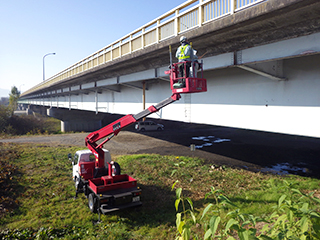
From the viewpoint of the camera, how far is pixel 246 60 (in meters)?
7.92

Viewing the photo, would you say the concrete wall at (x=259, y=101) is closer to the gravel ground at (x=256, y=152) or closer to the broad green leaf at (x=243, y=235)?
the gravel ground at (x=256, y=152)

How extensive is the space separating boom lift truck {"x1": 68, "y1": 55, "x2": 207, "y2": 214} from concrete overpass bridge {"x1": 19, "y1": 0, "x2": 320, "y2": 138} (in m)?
1.60

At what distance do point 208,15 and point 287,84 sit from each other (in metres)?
3.76

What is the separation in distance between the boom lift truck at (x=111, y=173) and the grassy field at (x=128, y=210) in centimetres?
60

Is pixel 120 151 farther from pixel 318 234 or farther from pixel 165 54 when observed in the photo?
pixel 318 234

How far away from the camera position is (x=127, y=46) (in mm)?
13305

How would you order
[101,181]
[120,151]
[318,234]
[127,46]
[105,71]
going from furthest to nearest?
[120,151] < [105,71] < [127,46] < [101,181] < [318,234]

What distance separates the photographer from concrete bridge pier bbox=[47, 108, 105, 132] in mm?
35625

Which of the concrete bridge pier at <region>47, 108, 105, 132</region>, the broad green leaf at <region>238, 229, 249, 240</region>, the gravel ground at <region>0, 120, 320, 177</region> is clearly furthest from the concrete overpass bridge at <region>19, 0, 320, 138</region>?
the concrete bridge pier at <region>47, 108, 105, 132</region>

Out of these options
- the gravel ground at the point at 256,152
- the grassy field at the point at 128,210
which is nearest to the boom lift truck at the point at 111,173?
the grassy field at the point at 128,210

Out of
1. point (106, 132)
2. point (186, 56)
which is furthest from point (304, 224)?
point (106, 132)

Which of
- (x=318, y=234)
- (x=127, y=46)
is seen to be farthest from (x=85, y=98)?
(x=318, y=234)

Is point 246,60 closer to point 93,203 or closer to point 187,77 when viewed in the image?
point 187,77

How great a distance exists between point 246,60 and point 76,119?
32.9 meters
